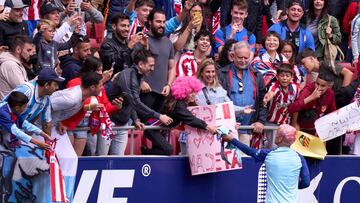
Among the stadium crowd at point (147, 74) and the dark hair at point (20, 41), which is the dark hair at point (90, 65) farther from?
the dark hair at point (20, 41)

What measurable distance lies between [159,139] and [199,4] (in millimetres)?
3359

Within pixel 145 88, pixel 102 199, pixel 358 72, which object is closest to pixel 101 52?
pixel 145 88

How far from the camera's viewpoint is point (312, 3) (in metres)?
20.9

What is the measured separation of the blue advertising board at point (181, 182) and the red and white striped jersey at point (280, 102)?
2.30 ft

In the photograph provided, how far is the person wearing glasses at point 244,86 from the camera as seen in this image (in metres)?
17.3

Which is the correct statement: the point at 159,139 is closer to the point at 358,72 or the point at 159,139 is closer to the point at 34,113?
the point at 34,113

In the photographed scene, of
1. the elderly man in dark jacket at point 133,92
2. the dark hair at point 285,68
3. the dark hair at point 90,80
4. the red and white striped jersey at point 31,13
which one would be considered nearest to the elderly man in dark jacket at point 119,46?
the elderly man in dark jacket at point 133,92

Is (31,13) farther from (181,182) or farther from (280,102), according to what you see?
(280,102)

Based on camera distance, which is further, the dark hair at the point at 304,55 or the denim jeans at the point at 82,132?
the dark hair at the point at 304,55

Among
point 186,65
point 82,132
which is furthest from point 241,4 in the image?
point 82,132

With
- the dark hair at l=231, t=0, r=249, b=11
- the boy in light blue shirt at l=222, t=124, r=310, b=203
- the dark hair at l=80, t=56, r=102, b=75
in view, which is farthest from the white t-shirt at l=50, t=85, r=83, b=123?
the dark hair at l=231, t=0, r=249, b=11

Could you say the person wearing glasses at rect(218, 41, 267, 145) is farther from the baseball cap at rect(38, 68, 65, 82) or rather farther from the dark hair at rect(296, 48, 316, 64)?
the baseball cap at rect(38, 68, 65, 82)

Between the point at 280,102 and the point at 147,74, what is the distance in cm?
210

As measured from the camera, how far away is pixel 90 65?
52.1 ft
